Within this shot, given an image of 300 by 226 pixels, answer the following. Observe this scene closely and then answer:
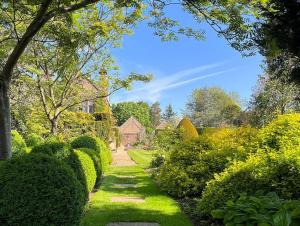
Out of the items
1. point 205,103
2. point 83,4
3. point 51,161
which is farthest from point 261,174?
point 205,103

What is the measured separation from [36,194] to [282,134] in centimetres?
576

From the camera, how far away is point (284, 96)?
25.0m

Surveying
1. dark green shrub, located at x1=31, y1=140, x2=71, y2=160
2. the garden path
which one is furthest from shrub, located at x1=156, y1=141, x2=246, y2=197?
the garden path

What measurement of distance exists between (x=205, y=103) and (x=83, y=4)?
56324mm

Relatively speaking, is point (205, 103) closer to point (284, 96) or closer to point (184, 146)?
point (284, 96)

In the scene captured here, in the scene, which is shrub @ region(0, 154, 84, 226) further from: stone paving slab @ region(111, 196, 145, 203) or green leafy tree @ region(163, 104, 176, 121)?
green leafy tree @ region(163, 104, 176, 121)

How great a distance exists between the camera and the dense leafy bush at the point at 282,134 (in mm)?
8864

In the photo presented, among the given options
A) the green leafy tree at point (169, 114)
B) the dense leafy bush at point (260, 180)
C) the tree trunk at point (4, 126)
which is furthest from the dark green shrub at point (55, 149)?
the green leafy tree at point (169, 114)

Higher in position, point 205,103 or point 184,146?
point 205,103

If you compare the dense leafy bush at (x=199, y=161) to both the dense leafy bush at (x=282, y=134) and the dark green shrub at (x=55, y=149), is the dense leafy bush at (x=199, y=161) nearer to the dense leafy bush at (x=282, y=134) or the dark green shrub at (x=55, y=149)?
the dense leafy bush at (x=282, y=134)

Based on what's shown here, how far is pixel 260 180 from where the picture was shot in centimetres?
743

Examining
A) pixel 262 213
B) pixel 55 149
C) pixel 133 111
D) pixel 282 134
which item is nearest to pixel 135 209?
pixel 55 149

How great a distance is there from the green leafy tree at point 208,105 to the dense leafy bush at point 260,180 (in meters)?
46.1

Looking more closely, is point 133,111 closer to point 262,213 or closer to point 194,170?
point 194,170
